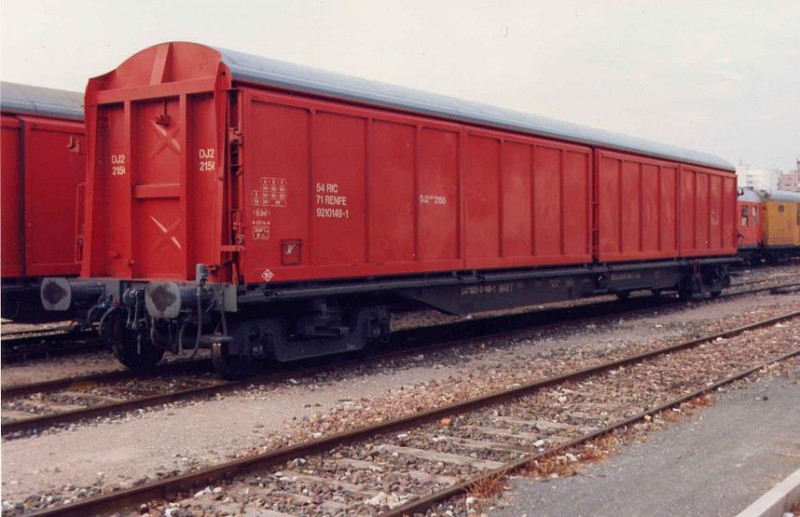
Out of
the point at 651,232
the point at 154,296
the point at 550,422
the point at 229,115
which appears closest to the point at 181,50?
the point at 229,115

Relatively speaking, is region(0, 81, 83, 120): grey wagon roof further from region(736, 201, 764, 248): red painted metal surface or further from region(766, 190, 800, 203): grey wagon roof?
region(766, 190, 800, 203): grey wagon roof

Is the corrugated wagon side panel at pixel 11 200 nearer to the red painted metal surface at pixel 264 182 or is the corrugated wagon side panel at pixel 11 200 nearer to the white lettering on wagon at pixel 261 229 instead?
the red painted metal surface at pixel 264 182

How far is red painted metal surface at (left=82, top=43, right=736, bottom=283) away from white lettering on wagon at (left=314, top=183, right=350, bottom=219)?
19 millimetres

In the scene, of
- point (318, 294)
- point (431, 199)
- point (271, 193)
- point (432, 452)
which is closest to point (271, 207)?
point (271, 193)

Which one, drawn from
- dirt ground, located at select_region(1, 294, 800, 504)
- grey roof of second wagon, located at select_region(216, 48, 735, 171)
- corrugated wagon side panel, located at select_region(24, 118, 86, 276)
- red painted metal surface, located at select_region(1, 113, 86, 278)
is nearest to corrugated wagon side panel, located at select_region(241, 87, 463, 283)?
grey roof of second wagon, located at select_region(216, 48, 735, 171)

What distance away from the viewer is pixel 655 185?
18625mm

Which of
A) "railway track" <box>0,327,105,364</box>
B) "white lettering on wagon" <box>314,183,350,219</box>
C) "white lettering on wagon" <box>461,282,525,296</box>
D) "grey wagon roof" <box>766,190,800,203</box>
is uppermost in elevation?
"grey wagon roof" <box>766,190,800,203</box>

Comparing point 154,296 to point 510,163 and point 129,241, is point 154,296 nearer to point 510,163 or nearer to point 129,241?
point 129,241

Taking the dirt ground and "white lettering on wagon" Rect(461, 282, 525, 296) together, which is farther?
"white lettering on wagon" Rect(461, 282, 525, 296)

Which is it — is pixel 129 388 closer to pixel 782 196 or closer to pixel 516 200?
pixel 516 200

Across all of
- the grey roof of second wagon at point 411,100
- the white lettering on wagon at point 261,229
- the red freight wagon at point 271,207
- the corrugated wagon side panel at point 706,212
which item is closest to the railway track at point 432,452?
the red freight wagon at point 271,207

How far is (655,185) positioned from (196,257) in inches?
478

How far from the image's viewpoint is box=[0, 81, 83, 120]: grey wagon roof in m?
12.0

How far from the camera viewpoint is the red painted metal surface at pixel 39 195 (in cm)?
1182
